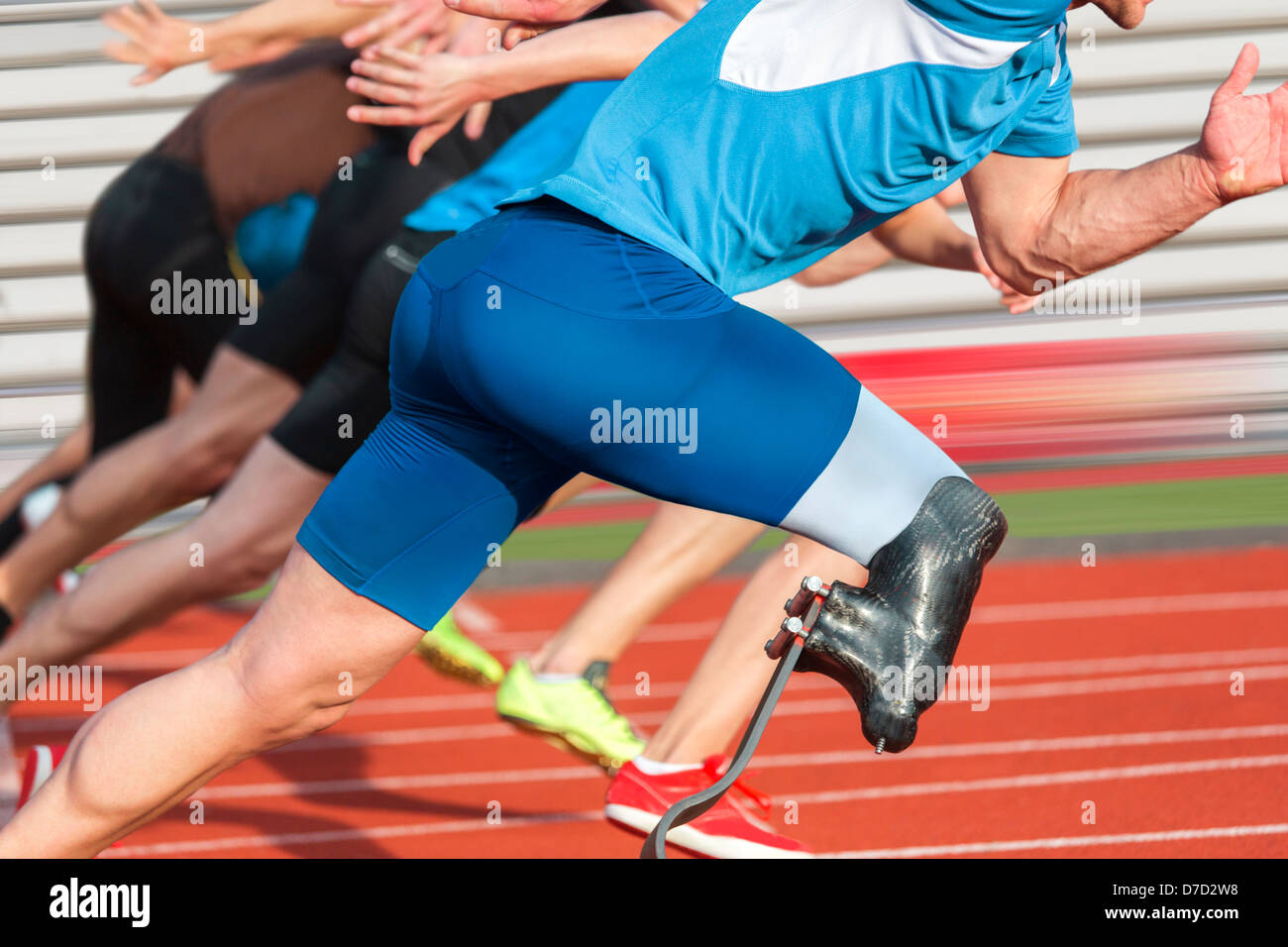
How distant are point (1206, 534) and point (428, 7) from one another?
12.5 feet

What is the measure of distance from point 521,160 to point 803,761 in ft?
5.44

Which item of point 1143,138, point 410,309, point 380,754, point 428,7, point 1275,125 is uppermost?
point 1143,138

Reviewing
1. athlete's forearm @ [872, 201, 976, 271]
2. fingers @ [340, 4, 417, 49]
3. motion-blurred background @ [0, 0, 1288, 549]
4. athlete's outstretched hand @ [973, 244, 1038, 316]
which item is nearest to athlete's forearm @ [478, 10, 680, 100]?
fingers @ [340, 4, 417, 49]

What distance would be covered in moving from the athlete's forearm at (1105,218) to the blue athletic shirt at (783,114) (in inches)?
14.1

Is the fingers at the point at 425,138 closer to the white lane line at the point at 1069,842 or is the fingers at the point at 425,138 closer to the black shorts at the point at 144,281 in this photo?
the black shorts at the point at 144,281

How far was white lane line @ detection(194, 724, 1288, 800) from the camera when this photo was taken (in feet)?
11.5

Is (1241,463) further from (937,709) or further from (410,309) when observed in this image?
(410,309)

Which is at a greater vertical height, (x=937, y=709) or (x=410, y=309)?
(x=410, y=309)

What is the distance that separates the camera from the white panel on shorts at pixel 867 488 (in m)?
1.55

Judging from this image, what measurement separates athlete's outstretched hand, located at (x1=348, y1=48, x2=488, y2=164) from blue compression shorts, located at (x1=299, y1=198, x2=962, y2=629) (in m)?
0.97

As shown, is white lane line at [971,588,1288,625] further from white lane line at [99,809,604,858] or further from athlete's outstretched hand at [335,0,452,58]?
athlete's outstretched hand at [335,0,452,58]

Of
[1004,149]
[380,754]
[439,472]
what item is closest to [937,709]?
[380,754]

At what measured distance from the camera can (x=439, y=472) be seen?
5.62 feet

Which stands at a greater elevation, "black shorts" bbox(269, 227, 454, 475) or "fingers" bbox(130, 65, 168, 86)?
"fingers" bbox(130, 65, 168, 86)
